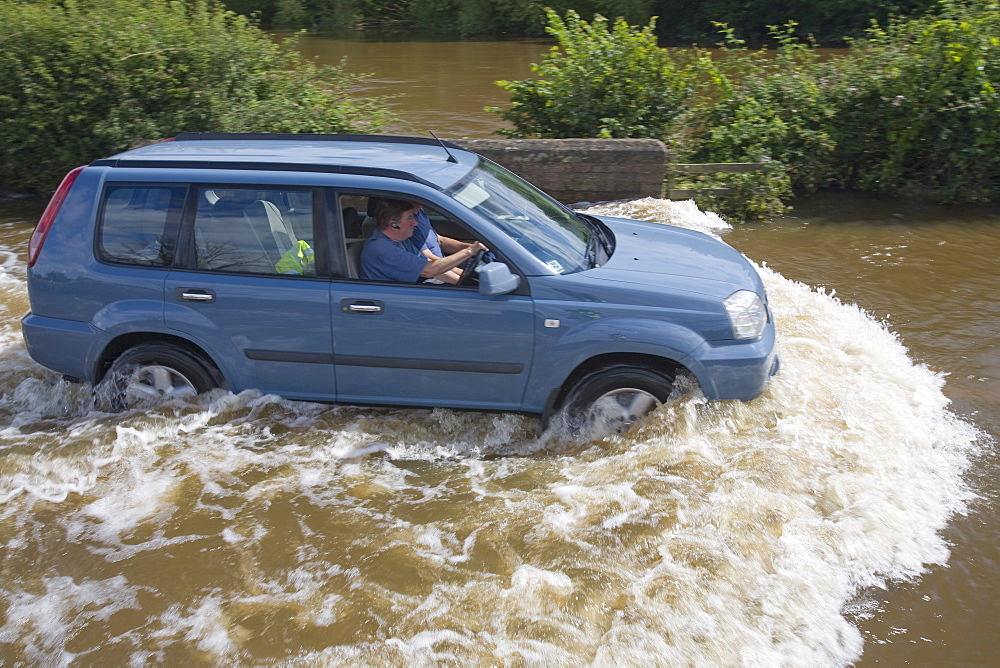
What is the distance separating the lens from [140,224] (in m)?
5.29

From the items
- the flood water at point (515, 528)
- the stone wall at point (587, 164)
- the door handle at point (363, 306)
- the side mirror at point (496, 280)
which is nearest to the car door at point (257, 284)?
the door handle at point (363, 306)

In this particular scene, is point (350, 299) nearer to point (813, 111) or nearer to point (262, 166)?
point (262, 166)

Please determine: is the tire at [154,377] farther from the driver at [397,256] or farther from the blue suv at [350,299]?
the driver at [397,256]

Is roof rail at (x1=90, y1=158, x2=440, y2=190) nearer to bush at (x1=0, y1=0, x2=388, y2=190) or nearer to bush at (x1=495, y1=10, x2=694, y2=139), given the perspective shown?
bush at (x1=0, y1=0, x2=388, y2=190)

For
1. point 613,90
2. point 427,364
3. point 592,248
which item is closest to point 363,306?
point 427,364

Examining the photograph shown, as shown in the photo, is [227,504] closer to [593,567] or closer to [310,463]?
[310,463]

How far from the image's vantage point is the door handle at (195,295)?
5168 mm

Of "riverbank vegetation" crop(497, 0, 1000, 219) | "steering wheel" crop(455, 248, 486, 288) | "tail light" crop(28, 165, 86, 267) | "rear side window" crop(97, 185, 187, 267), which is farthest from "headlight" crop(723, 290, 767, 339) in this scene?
"riverbank vegetation" crop(497, 0, 1000, 219)

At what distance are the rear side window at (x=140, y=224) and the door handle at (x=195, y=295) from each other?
21 centimetres

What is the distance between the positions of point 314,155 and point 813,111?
22.6ft

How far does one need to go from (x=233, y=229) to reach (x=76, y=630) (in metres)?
2.31

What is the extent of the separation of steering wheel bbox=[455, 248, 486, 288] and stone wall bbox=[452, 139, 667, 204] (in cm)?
419

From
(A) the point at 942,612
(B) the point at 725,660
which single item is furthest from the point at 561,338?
(A) the point at 942,612

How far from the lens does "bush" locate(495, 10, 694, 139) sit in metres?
9.89
